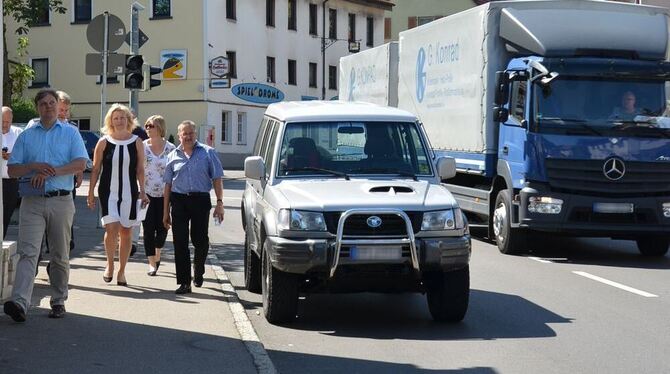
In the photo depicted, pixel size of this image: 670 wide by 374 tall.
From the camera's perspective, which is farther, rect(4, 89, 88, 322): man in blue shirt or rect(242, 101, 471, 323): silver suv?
rect(242, 101, 471, 323): silver suv

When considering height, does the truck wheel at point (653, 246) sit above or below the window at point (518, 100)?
below

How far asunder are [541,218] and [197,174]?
18.6 ft

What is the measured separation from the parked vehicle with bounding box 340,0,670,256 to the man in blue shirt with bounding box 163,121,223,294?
5.36 meters

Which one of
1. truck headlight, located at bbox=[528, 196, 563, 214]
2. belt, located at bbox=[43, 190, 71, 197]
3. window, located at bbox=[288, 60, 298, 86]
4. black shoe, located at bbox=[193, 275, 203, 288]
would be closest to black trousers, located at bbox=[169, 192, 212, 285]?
black shoe, located at bbox=[193, 275, 203, 288]

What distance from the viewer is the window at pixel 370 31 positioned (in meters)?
69.2

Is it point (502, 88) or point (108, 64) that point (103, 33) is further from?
point (502, 88)

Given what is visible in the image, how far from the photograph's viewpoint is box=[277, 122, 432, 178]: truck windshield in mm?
10414

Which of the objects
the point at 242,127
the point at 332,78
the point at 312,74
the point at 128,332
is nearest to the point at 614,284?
the point at 128,332

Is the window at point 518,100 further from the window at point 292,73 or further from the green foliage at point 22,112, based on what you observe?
the window at point 292,73

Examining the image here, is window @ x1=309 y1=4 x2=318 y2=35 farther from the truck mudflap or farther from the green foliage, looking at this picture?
the truck mudflap

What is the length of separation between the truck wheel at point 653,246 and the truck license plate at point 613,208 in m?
1.39

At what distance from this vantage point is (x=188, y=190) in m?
11.3

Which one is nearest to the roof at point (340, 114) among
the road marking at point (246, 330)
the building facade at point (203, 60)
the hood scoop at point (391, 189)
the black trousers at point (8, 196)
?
the hood scoop at point (391, 189)

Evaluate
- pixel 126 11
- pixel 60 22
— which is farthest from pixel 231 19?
pixel 60 22
